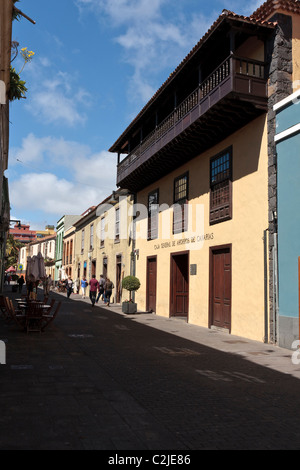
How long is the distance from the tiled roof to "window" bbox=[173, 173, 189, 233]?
6.24 meters

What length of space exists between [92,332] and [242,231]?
5227 mm

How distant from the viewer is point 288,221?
1036cm

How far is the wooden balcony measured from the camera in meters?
11.5

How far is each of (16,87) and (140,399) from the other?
8514 millimetres

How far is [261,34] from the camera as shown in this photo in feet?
38.3

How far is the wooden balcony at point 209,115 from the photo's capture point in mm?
11516

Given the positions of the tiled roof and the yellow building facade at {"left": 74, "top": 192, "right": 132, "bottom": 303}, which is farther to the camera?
the yellow building facade at {"left": 74, "top": 192, "right": 132, "bottom": 303}

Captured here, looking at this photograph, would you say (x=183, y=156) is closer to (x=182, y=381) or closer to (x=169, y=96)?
(x=169, y=96)

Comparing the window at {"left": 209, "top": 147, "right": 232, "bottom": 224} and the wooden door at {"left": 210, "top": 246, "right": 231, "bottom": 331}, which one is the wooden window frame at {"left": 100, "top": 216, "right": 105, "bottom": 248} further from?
the wooden door at {"left": 210, "top": 246, "right": 231, "bottom": 331}

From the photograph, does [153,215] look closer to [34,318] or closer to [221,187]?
[221,187]

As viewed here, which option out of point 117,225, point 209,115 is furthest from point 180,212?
point 117,225

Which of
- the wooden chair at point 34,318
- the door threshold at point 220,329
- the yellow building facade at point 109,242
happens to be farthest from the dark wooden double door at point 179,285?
the wooden chair at point 34,318

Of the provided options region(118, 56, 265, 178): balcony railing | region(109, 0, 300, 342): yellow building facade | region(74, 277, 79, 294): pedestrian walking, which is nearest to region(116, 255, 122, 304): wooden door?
region(109, 0, 300, 342): yellow building facade
